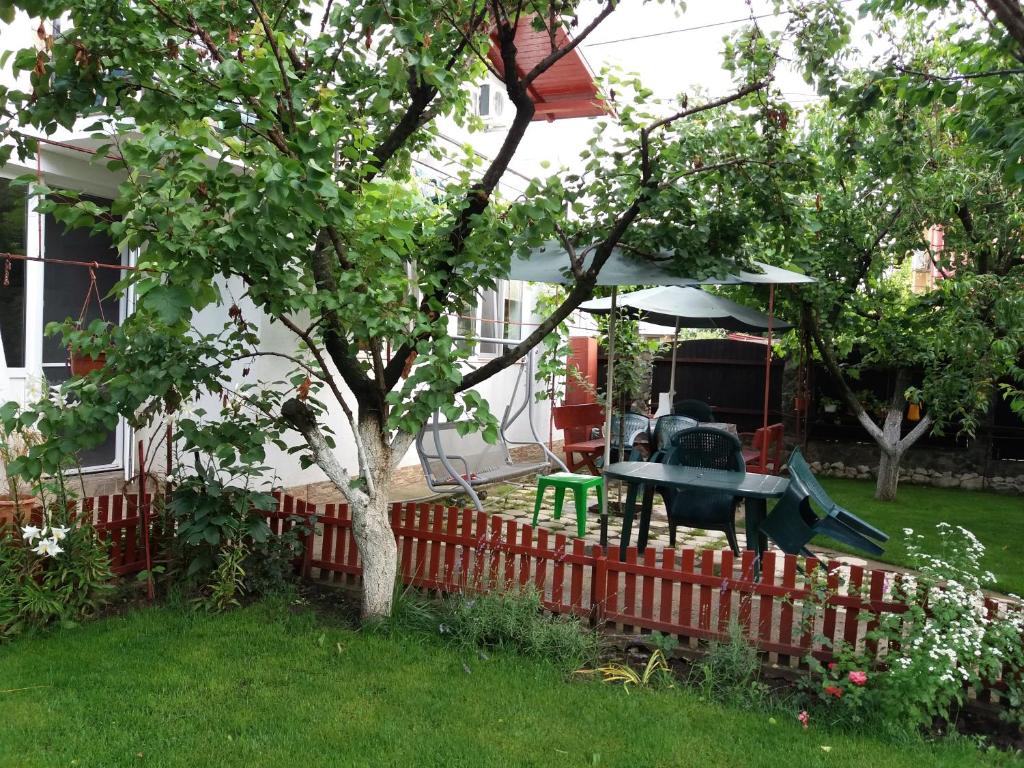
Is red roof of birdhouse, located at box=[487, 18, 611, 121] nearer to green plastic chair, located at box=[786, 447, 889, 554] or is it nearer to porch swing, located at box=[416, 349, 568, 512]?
porch swing, located at box=[416, 349, 568, 512]

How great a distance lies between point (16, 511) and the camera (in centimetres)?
429

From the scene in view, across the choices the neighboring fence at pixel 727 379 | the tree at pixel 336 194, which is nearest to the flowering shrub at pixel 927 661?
the tree at pixel 336 194

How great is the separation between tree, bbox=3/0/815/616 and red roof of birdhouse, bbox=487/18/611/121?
6.45 m

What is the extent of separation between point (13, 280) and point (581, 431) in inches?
237

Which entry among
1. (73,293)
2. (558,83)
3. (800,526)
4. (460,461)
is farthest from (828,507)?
(558,83)

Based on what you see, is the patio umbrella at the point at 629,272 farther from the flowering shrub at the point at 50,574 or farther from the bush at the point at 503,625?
the flowering shrub at the point at 50,574

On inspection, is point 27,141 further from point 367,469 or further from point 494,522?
point 494,522

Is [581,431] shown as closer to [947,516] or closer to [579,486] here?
[579,486]

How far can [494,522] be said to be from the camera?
4.78 meters

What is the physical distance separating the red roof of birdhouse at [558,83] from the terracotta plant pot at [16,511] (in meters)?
8.63

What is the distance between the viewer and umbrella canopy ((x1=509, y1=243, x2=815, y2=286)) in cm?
554

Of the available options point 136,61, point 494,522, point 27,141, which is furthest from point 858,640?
point 27,141

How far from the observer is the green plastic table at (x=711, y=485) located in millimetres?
5176

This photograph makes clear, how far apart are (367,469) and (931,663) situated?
9.18ft
